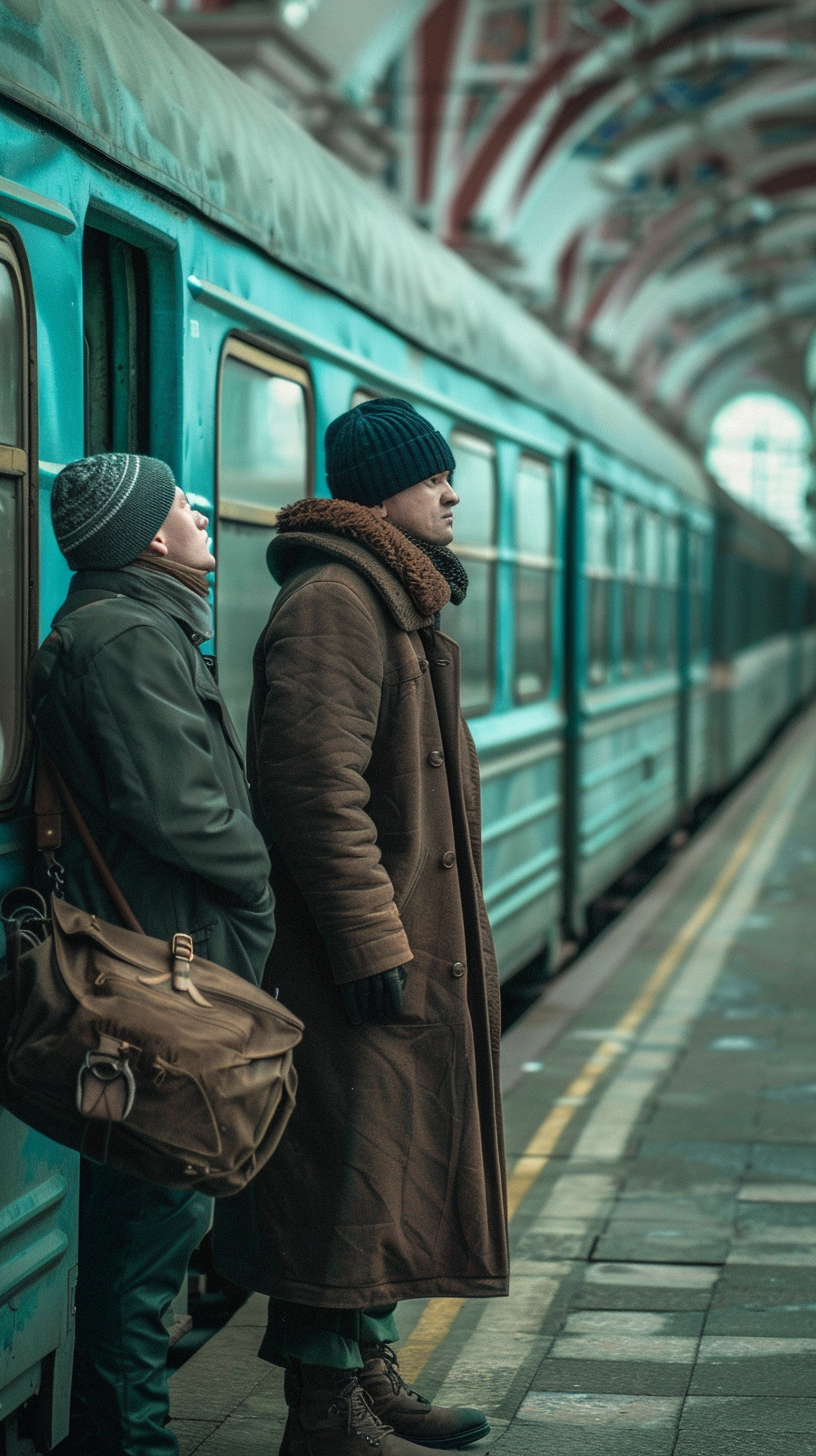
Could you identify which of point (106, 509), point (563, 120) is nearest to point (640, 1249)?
point (106, 509)

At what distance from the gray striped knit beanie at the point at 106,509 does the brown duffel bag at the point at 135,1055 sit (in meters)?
0.55

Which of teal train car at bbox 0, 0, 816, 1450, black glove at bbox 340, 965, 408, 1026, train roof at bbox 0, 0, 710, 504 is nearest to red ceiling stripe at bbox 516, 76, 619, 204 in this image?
teal train car at bbox 0, 0, 816, 1450

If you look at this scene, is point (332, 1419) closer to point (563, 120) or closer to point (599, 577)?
point (599, 577)

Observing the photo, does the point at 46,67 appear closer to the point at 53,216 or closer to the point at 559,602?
the point at 53,216

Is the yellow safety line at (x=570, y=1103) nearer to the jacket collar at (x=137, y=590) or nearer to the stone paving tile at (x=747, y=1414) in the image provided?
the stone paving tile at (x=747, y=1414)

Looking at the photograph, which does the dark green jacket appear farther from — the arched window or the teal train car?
the arched window

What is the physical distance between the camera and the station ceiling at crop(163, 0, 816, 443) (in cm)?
2494

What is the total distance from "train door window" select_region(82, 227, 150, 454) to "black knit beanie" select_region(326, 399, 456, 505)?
1.72ft

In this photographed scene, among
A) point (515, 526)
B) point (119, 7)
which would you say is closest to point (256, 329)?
point (119, 7)

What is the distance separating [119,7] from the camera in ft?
11.8

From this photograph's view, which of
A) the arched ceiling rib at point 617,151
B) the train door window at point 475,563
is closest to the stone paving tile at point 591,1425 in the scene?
the train door window at point 475,563

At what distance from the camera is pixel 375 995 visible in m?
3.10

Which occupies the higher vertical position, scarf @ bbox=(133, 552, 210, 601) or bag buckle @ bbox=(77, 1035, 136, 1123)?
scarf @ bbox=(133, 552, 210, 601)

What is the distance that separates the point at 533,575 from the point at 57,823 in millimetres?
5138
